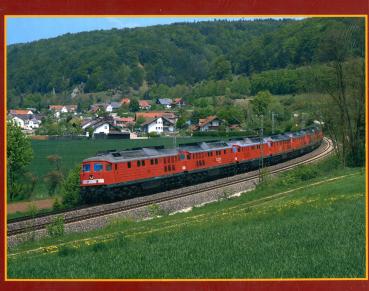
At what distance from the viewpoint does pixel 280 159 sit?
5903 cm

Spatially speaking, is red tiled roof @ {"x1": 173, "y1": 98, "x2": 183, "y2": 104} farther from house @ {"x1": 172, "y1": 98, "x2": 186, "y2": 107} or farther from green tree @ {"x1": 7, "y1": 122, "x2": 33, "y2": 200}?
green tree @ {"x1": 7, "y1": 122, "x2": 33, "y2": 200}

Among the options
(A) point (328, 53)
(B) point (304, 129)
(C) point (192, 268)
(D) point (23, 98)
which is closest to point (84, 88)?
(D) point (23, 98)

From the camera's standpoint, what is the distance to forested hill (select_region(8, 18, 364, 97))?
46969mm

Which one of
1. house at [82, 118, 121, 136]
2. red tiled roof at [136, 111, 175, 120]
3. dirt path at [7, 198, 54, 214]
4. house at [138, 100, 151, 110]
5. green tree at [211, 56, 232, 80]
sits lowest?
dirt path at [7, 198, 54, 214]

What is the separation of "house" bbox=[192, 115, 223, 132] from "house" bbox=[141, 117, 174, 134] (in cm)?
522

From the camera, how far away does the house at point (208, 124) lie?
57.6 metres

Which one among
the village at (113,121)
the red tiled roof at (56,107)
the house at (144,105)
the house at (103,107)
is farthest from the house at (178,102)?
the red tiled roof at (56,107)

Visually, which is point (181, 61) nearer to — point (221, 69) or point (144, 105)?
point (221, 69)

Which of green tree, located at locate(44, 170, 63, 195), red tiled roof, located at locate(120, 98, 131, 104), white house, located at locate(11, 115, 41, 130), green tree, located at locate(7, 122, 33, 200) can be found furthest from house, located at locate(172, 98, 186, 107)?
green tree, located at locate(7, 122, 33, 200)

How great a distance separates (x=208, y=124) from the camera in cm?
5838

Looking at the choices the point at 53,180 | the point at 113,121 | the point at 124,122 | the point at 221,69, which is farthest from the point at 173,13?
the point at 221,69

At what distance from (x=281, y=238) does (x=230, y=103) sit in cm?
5148

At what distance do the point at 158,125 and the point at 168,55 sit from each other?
1689cm

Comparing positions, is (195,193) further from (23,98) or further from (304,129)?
(304,129)
